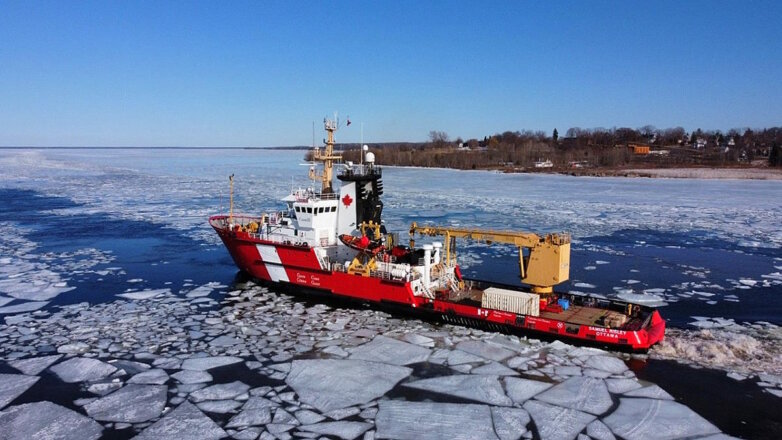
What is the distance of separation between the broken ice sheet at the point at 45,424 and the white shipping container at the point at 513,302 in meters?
8.68

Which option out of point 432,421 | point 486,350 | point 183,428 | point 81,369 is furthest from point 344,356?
point 81,369

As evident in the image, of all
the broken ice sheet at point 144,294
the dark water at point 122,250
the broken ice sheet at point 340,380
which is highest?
the dark water at point 122,250

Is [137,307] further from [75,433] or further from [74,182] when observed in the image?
[74,182]

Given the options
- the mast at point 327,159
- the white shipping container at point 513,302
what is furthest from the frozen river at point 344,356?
the mast at point 327,159

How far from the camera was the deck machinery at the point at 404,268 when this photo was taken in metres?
13.2

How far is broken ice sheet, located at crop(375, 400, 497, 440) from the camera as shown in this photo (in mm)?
8647

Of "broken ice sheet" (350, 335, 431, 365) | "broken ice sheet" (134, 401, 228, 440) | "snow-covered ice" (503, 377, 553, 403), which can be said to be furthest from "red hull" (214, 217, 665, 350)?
"broken ice sheet" (134, 401, 228, 440)

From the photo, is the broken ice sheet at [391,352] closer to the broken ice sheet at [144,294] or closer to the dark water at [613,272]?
the dark water at [613,272]

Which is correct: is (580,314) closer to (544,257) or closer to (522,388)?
(544,257)

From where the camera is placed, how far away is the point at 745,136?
447ft

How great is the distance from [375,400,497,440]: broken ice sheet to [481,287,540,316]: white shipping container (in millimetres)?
4203

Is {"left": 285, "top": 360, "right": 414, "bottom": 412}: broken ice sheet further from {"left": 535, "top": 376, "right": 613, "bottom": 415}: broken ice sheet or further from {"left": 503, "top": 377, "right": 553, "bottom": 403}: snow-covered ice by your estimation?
{"left": 535, "top": 376, "right": 613, "bottom": 415}: broken ice sheet

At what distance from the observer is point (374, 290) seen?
49.9ft

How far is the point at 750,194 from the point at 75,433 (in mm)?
50074
